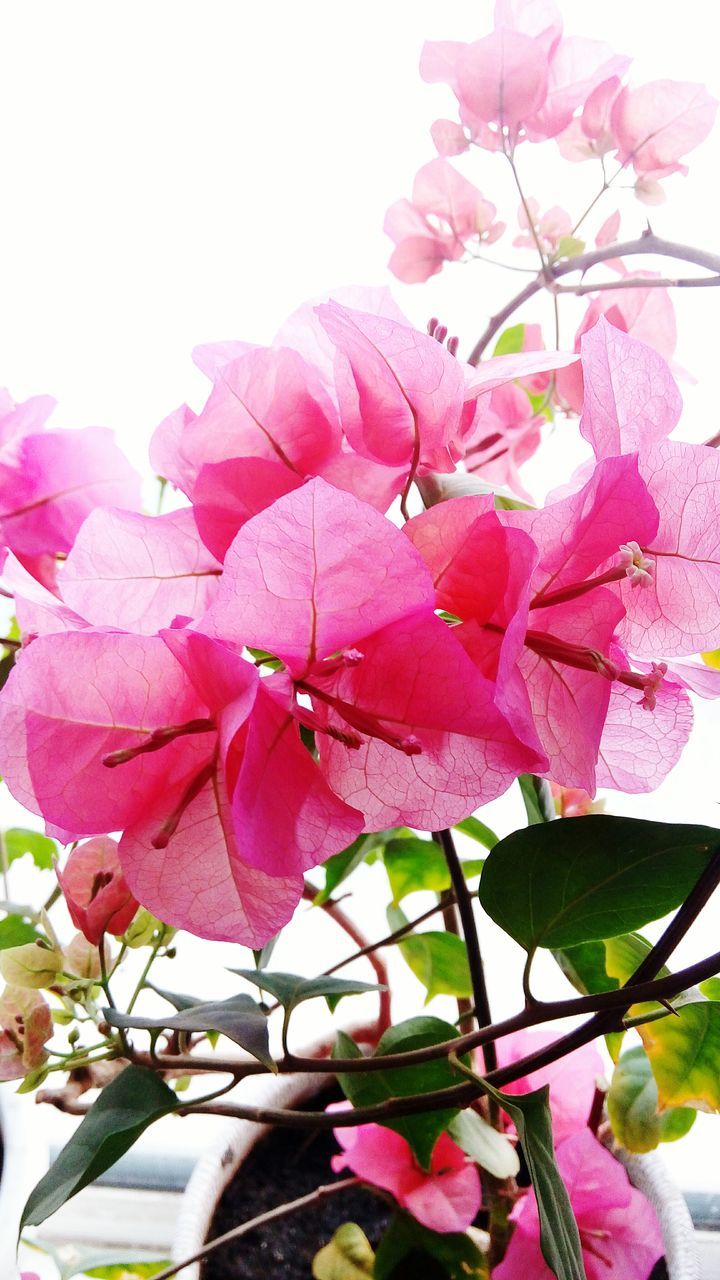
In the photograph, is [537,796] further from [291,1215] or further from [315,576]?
[291,1215]

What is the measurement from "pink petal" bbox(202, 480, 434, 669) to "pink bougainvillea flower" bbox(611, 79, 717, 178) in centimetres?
41

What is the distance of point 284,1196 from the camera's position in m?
0.73

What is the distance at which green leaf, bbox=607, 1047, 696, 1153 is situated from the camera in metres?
0.54

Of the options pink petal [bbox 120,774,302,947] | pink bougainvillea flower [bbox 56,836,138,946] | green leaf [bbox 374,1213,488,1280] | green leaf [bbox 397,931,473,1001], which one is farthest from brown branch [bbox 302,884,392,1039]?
pink petal [bbox 120,774,302,947]

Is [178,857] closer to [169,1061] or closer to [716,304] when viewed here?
[169,1061]

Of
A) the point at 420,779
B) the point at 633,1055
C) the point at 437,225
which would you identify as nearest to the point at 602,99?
the point at 437,225

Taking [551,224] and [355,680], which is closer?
[355,680]

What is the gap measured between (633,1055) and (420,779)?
1.17ft

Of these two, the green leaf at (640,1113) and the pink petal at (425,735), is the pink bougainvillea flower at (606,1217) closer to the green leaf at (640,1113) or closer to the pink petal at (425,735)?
the green leaf at (640,1113)

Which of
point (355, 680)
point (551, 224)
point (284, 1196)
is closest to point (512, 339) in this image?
point (551, 224)

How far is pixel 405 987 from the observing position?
4.17ft

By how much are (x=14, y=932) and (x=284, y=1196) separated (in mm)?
322

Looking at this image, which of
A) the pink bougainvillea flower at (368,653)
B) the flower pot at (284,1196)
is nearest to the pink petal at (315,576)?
the pink bougainvillea flower at (368,653)

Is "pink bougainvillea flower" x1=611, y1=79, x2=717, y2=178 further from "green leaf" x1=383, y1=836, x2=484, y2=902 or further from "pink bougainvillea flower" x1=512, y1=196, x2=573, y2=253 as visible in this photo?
"green leaf" x1=383, y1=836, x2=484, y2=902
